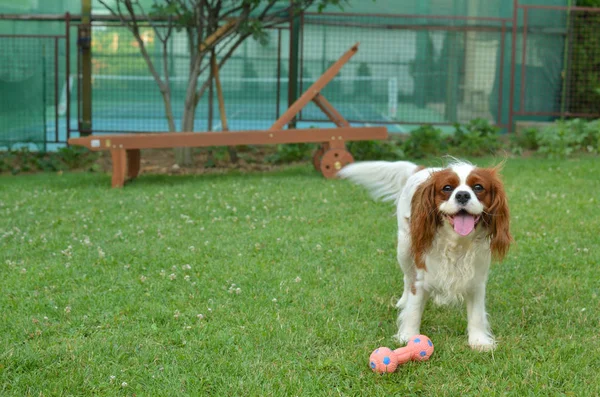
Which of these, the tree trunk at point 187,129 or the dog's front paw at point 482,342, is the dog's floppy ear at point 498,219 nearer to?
the dog's front paw at point 482,342

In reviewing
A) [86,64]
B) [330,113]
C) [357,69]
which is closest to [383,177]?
[330,113]

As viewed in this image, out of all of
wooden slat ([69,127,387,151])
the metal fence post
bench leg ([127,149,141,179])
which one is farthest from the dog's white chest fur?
the metal fence post

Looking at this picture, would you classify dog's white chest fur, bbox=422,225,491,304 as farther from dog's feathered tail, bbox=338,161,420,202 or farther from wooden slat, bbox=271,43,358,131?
wooden slat, bbox=271,43,358,131

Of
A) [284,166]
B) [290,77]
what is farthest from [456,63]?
[284,166]

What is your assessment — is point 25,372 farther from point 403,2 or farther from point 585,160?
point 403,2

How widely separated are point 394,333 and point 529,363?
29.1 inches

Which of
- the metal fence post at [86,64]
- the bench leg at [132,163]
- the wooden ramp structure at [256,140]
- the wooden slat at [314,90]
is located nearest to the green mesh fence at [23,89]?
the metal fence post at [86,64]

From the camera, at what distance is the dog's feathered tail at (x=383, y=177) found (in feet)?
15.8

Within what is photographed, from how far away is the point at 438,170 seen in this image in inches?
151

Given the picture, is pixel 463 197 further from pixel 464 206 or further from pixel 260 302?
pixel 260 302

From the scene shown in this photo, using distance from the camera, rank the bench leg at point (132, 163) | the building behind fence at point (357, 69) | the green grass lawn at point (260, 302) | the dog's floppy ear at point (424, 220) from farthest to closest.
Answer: the building behind fence at point (357, 69) → the bench leg at point (132, 163) → the dog's floppy ear at point (424, 220) → the green grass lawn at point (260, 302)

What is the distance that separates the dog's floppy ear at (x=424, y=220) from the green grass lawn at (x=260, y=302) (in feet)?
1.61

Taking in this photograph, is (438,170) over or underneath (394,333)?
over

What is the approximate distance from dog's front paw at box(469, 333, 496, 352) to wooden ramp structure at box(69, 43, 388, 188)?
5497 mm
